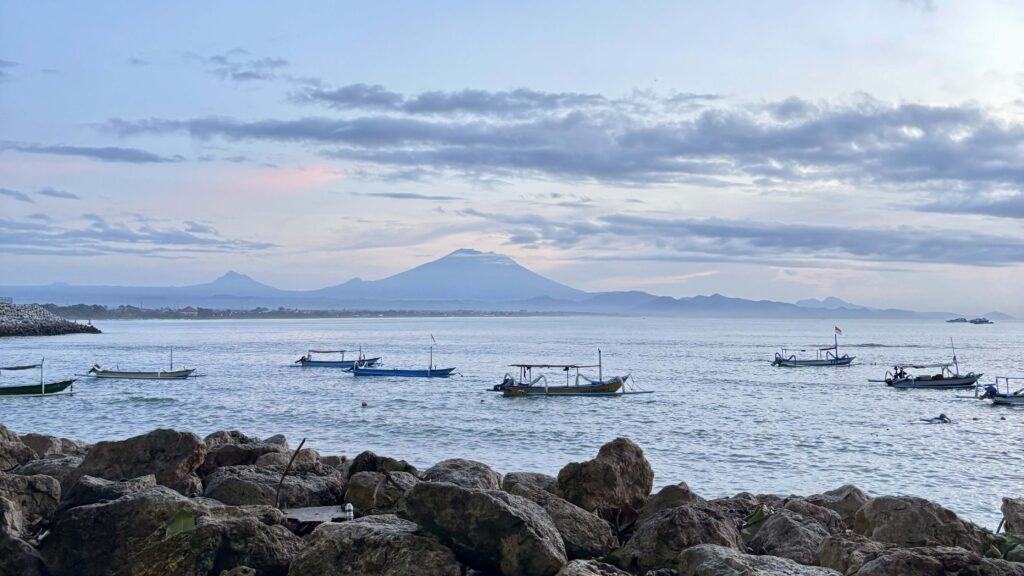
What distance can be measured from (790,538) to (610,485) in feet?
10.3

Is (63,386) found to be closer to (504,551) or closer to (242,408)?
(242,408)

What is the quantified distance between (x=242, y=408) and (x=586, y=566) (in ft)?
149

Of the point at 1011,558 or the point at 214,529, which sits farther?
the point at 1011,558

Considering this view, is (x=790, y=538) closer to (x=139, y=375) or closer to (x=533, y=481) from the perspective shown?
(x=533, y=481)

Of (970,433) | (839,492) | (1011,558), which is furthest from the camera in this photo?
(970,433)

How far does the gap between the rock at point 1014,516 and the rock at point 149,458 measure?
12856mm

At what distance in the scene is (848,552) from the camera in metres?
10.3

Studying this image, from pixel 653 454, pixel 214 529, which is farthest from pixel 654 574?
pixel 653 454

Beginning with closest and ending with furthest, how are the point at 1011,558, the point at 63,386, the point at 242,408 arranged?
the point at 1011,558 → the point at 242,408 → the point at 63,386

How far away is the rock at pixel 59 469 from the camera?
1491 cm

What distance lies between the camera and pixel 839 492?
17.0 metres

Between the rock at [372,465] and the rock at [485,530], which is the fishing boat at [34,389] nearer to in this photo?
the rock at [372,465]

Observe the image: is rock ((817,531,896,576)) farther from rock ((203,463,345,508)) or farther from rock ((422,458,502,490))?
rock ((203,463,345,508))

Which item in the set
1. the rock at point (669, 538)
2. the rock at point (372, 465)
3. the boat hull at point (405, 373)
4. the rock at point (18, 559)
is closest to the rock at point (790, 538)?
the rock at point (669, 538)
